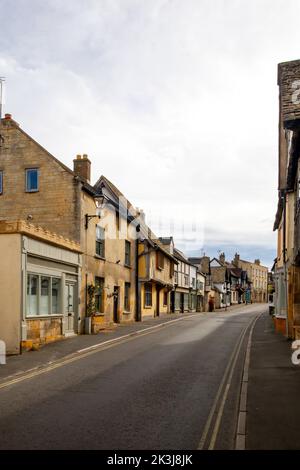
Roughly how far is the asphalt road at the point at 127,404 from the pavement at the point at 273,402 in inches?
14.5

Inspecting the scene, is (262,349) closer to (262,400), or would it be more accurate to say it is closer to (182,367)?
(182,367)

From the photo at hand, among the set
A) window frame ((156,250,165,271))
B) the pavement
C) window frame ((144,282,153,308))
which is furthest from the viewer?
window frame ((156,250,165,271))

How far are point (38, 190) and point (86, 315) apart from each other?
6759mm

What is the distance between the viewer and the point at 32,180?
926 inches

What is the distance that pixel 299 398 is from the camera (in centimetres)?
930

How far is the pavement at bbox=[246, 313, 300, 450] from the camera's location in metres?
6.69

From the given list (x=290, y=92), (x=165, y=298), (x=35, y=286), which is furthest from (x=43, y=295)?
(x=165, y=298)

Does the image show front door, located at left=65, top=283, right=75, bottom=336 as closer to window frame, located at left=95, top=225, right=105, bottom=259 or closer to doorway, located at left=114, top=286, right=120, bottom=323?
window frame, located at left=95, top=225, right=105, bottom=259

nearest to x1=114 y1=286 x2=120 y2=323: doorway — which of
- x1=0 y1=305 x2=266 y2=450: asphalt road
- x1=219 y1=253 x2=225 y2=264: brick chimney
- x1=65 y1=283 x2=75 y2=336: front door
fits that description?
x1=65 y1=283 x2=75 y2=336: front door

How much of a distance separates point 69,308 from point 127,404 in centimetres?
1276

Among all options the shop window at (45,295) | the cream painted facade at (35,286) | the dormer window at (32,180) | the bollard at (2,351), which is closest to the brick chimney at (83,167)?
the dormer window at (32,180)

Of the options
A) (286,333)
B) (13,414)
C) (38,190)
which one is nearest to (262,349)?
(286,333)

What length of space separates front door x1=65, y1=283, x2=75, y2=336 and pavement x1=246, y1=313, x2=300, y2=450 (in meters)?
8.74

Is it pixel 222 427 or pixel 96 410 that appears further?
pixel 96 410
